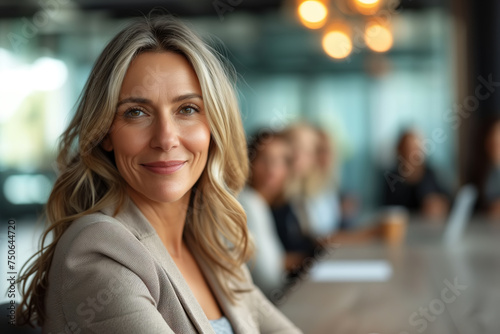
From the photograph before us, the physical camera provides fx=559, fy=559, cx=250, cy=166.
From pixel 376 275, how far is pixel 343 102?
7.22m

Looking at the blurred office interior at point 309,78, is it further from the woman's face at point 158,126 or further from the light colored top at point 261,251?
the woman's face at point 158,126

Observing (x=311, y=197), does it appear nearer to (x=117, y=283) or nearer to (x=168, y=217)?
(x=168, y=217)

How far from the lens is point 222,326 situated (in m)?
1.28

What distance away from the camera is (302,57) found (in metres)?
9.89

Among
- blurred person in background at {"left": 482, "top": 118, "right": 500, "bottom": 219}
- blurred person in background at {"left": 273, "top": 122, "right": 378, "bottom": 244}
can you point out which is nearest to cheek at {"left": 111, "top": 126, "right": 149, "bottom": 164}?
blurred person in background at {"left": 273, "top": 122, "right": 378, "bottom": 244}

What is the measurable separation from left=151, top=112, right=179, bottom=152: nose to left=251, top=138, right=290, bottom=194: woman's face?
2456mm

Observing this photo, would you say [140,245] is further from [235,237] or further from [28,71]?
[28,71]

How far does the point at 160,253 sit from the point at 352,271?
2017 millimetres

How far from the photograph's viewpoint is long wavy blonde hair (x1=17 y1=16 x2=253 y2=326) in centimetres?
111

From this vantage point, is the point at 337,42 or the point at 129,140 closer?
the point at 129,140

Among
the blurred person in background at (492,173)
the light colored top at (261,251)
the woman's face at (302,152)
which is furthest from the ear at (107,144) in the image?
the blurred person in background at (492,173)

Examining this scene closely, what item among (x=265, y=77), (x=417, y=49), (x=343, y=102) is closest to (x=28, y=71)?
(x=265, y=77)

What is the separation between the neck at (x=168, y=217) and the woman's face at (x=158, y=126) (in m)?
0.05

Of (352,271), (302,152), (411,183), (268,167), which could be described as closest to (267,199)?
(268,167)
